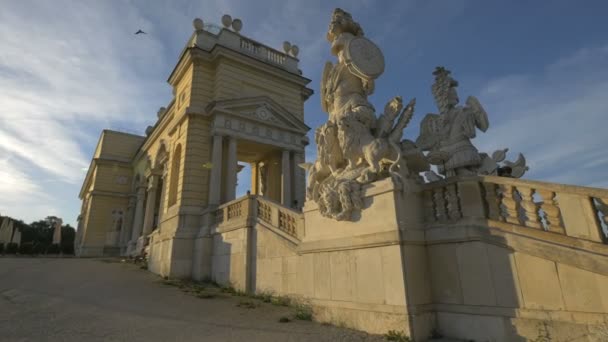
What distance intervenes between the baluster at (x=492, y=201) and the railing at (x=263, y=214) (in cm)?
431

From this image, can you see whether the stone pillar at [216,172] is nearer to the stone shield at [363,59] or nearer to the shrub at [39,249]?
the stone shield at [363,59]

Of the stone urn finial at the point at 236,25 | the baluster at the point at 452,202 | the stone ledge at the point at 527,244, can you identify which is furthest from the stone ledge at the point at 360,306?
the stone urn finial at the point at 236,25

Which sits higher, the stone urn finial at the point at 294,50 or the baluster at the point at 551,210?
the stone urn finial at the point at 294,50

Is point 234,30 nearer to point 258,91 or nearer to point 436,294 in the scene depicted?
point 258,91

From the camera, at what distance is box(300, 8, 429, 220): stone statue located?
600 centimetres

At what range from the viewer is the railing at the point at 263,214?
858cm

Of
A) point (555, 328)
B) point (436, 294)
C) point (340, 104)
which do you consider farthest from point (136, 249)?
point (555, 328)

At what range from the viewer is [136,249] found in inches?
895

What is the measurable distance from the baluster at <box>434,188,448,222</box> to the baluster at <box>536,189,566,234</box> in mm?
1312

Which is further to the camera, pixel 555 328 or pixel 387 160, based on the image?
pixel 387 160

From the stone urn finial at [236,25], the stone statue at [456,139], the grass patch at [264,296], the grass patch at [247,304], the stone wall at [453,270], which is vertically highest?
the stone urn finial at [236,25]

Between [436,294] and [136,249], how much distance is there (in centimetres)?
2253

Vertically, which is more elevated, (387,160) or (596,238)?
(387,160)

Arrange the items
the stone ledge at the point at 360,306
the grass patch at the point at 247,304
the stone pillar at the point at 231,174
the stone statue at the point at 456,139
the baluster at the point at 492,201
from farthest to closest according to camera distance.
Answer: the stone pillar at the point at 231,174
the grass patch at the point at 247,304
the stone statue at the point at 456,139
the stone ledge at the point at 360,306
the baluster at the point at 492,201
